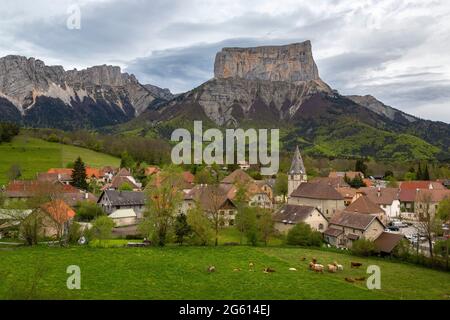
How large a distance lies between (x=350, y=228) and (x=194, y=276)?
2630 centimetres

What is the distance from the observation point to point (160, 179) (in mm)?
42781

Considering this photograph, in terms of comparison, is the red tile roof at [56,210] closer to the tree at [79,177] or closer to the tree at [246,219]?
the tree at [246,219]

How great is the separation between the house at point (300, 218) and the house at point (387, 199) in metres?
28.0

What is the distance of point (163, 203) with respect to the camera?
41500mm

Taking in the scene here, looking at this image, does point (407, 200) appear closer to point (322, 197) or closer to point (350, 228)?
point (322, 197)

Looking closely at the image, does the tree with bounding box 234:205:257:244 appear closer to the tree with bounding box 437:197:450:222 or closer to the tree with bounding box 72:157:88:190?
the tree with bounding box 437:197:450:222

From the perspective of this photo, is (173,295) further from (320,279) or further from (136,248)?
(136,248)

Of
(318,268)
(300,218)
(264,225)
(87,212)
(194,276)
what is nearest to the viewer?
(194,276)

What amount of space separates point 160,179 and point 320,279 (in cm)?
1924

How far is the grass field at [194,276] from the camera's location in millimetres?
25266

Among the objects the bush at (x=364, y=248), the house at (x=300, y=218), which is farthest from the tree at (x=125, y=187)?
the bush at (x=364, y=248)

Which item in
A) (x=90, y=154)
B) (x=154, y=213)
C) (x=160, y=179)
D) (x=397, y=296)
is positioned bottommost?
(x=397, y=296)

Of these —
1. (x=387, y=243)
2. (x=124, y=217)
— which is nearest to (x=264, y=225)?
(x=387, y=243)
